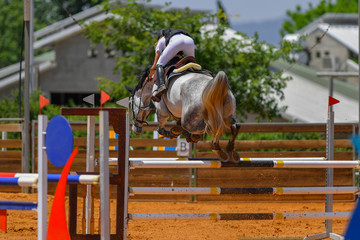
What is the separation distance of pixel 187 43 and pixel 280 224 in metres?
3.18

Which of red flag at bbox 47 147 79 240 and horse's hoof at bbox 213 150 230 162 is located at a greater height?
horse's hoof at bbox 213 150 230 162

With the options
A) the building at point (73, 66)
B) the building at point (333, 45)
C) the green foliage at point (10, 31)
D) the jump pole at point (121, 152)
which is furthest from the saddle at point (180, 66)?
the green foliage at point (10, 31)

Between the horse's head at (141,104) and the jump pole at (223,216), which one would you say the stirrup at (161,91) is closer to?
the horse's head at (141,104)

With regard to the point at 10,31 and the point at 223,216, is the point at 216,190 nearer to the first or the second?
the point at 223,216

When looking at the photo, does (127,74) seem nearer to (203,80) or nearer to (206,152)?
(206,152)

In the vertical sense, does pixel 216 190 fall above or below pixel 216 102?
below

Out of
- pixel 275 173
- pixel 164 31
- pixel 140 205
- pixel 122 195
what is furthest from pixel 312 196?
pixel 122 195

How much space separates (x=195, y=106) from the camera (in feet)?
18.6

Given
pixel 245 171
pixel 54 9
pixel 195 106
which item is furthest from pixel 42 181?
pixel 54 9

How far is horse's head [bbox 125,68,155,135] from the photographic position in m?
6.67

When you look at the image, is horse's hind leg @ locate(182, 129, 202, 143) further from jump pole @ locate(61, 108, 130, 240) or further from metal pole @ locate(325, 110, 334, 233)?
metal pole @ locate(325, 110, 334, 233)

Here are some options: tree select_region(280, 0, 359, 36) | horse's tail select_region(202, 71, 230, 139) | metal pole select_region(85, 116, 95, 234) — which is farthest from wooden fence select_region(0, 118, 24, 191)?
tree select_region(280, 0, 359, 36)

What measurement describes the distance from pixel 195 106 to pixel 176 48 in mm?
928

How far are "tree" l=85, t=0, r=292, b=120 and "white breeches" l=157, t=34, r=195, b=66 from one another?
7384 mm
